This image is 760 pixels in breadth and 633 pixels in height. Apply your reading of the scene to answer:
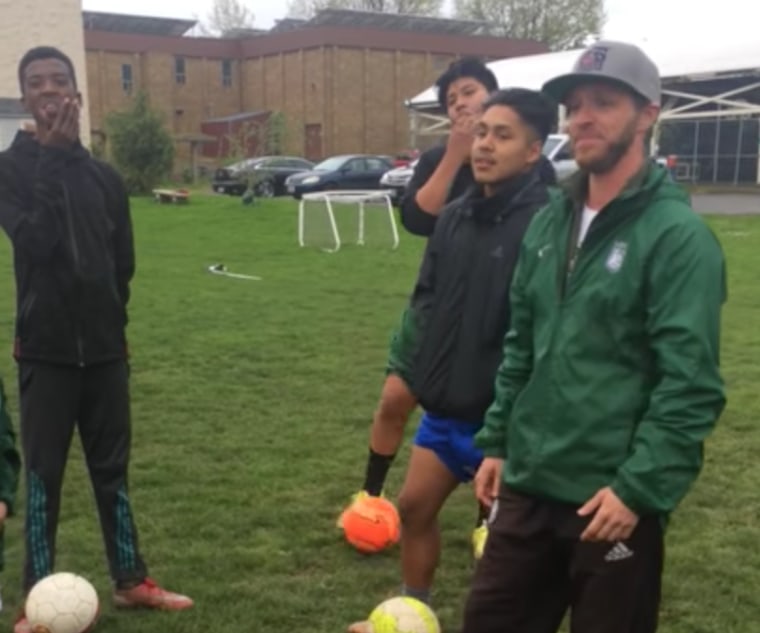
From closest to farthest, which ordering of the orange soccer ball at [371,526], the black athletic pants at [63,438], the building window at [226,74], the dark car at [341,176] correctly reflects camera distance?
the black athletic pants at [63,438]
the orange soccer ball at [371,526]
the dark car at [341,176]
the building window at [226,74]

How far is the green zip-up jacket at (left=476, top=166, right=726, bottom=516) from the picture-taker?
7.71 ft

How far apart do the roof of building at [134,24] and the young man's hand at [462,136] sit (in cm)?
5265

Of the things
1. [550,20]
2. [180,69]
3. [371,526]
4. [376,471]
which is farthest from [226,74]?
[371,526]

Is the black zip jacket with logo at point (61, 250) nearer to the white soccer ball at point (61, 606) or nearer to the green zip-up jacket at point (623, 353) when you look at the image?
the white soccer ball at point (61, 606)

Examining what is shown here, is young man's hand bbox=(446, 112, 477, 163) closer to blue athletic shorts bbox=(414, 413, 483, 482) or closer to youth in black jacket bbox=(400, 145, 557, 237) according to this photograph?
youth in black jacket bbox=(400, 145, 557, 237)

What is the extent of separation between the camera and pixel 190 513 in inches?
207

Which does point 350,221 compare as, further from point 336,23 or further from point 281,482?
point 336,23

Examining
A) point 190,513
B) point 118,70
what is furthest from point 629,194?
point 118,70

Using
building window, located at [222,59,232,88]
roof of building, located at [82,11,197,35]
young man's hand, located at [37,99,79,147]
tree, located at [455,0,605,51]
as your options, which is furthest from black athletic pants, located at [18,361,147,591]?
tree, located at [455,0,605,51]

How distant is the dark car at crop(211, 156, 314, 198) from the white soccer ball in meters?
28.6

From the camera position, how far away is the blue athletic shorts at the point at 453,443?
3588 mm

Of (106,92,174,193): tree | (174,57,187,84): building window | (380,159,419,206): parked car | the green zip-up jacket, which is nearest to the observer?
the green zip-up jacket

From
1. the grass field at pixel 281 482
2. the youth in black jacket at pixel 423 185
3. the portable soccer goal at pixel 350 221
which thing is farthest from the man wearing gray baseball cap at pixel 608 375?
the portable soccer goal at pixel 350 221

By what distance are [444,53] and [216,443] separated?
162ft
